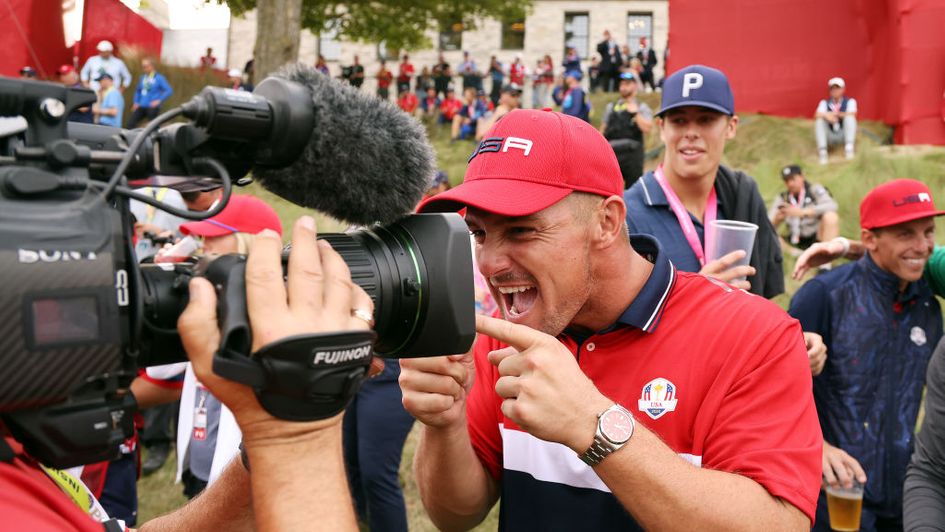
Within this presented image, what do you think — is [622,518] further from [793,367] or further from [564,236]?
[564,236]

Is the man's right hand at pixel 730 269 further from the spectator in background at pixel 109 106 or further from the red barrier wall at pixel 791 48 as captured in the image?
the spectator in background at pixel 109 106

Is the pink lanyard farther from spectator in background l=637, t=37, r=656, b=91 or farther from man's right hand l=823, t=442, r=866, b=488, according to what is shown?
spectator in background l=637, t=37, r=656, b=91

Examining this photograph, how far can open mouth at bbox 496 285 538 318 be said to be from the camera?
2.16 meters

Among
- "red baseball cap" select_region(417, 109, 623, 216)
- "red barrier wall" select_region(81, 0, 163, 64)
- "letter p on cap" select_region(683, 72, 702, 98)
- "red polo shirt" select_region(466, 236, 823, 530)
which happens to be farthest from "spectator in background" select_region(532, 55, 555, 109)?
"red polo shirt" select_region(466, 236, 823, 530)

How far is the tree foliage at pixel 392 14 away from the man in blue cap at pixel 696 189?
1879 cm

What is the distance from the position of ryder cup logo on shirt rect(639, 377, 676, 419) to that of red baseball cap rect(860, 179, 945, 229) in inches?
88.5

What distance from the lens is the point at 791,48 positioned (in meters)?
14.4

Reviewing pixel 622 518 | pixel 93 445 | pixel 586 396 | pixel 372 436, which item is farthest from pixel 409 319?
pixel 372 436

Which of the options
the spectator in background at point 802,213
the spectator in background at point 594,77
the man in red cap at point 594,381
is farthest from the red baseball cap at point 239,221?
the spectator in background at point 594,77

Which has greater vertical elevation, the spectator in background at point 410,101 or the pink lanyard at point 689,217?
the spectator in background at point 410,101

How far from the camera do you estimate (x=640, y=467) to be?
1.65 m

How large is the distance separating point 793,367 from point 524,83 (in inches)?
958

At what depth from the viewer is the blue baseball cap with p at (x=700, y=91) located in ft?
12.3

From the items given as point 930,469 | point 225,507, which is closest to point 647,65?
point 930,469
